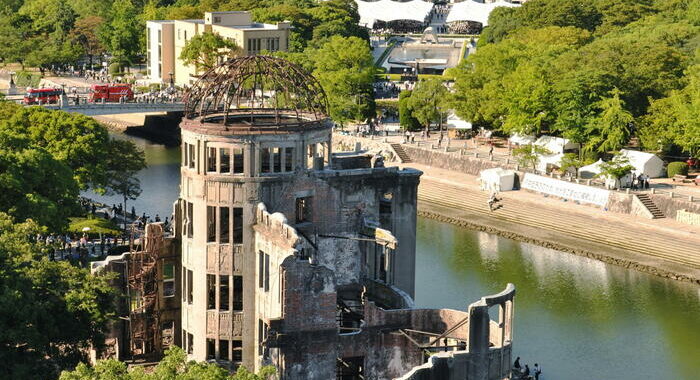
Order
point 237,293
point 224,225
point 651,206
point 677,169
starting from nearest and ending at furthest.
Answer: point 224,225 → point 237,293 → point 651,206 → point 677,169

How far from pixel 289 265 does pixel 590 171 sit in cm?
6264

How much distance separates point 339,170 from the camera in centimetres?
6078

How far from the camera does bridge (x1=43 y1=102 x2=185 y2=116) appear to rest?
5167 inches

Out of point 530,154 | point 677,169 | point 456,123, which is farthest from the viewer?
point 456,123

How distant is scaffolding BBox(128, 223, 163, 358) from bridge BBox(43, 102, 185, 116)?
2790 inches

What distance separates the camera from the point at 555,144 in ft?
391

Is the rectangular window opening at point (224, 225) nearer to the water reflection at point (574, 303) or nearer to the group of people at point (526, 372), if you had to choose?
the group of people at point (526, 372)

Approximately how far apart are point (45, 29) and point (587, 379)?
13551cm

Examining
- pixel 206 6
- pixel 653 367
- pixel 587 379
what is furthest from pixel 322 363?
pixel 206 6

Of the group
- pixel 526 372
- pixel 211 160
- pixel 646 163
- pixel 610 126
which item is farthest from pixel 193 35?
pixel 211 160

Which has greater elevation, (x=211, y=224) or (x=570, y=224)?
(x=211, y=224)

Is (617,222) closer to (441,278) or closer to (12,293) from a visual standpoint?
(441,278)

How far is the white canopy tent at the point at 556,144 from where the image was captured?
118562 millimetres

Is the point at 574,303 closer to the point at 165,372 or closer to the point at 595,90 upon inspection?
the point at 595,90
